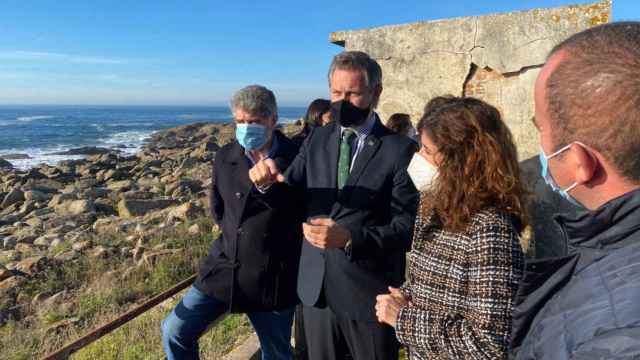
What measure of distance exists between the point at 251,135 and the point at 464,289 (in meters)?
1.55

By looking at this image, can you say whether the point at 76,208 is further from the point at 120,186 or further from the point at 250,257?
the point at 250,257

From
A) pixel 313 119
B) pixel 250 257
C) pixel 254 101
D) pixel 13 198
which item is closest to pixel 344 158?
pixel 254 101

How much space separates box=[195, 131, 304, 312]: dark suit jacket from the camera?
A: 2762 millimetres

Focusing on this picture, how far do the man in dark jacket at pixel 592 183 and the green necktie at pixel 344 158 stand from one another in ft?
4.60

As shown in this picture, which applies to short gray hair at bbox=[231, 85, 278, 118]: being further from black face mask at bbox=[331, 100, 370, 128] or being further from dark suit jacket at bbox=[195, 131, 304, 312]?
black face mask at bbox=[331, 100, 370, 128]

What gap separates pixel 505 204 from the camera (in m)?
1.84

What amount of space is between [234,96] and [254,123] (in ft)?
0.71

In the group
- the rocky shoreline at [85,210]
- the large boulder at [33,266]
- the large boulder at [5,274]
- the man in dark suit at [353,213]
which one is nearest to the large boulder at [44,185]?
the rocky shoreline at [85,210]

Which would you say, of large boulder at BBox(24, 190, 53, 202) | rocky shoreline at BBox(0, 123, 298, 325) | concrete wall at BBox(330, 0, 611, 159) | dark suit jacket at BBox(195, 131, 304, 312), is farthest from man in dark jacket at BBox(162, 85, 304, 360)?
large boulder at BBox(24, 190, 53, 202)

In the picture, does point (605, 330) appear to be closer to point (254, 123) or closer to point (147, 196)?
point (254, 123)

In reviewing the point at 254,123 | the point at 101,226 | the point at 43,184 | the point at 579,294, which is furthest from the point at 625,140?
the point at 43,184

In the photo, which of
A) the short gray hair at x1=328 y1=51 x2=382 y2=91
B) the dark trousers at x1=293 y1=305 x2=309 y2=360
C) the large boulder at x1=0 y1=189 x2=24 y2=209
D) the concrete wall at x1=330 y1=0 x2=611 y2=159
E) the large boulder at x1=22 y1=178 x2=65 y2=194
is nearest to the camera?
the short gray hair at x1=328 y1=51 x2=382 y2=91

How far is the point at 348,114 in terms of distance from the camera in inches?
104

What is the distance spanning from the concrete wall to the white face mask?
101 inches
